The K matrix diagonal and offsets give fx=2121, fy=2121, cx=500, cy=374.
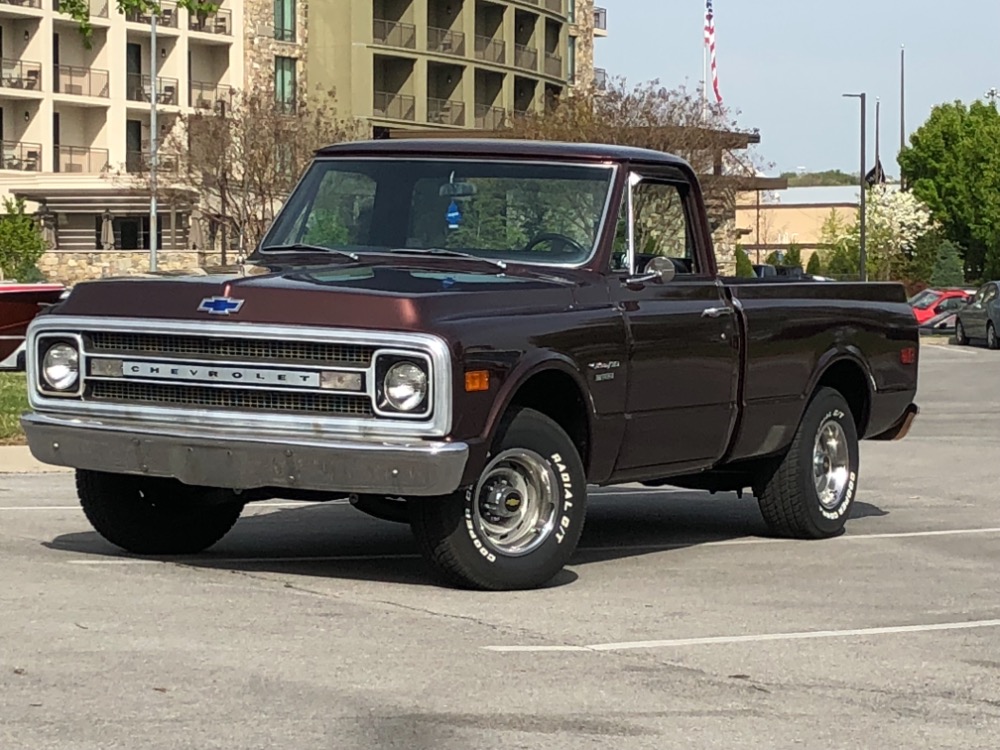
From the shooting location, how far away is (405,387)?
8758 mm

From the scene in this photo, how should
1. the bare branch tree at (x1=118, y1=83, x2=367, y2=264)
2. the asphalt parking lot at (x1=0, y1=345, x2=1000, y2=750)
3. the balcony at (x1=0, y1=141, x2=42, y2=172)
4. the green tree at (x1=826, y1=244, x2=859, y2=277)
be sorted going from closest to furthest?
the asphalt parking lot at (x1=0, y1=345, x2=1000, y2=750) → the bare branch tree at (x1=118, y1=83, x2=367, y2=264) → the balcony at (x1=0, y1=141, x2=42, y2=172) → the green tree at (x1=826, y1=244, x2=859, y2=277)

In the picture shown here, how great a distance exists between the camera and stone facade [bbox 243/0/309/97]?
82438mm

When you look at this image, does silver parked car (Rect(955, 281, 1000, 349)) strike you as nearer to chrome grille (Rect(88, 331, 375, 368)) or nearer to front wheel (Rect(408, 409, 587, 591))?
front wheel (Rect(408, 409, 587, 591))

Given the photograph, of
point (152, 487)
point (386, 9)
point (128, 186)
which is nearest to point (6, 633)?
point (152, 487)

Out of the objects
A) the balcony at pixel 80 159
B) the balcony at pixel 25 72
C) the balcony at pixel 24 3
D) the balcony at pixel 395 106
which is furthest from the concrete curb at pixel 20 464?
the balcony at pixel 395 106

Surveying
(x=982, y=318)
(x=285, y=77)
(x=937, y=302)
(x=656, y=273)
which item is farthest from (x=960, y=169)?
(x=656, y=273)

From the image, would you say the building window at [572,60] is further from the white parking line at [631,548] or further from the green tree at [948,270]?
the white parking line at [631,548]

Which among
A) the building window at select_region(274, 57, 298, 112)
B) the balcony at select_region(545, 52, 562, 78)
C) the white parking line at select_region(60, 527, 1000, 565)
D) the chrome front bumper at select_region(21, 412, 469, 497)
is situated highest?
the balcony at select_region(545, 52, 562, 78)

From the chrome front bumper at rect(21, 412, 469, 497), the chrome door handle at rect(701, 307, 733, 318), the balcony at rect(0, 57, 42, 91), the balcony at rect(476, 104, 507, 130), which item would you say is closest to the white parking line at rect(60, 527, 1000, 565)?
the chrome front bumper at rect(21, 412, 469, 497)

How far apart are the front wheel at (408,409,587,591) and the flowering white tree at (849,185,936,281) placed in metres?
88.7

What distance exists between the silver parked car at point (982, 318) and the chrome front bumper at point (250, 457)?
134 feet

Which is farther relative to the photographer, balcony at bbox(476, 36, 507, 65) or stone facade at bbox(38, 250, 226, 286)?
balcony at bbox(476, 36, 507, 65)

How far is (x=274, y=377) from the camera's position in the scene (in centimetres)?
898

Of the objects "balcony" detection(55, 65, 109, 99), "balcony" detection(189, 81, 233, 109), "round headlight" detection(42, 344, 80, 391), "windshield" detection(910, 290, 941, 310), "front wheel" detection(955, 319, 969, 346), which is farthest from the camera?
"balcony" detection(189, 81, 233, 109)
